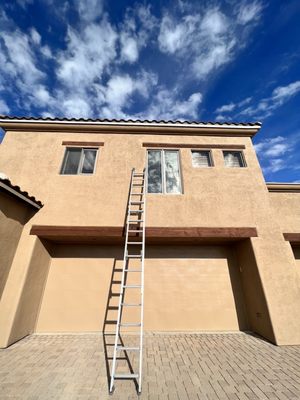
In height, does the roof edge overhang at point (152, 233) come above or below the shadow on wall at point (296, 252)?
above

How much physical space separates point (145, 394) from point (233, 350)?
2.50 metres

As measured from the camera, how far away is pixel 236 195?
19.2 feet

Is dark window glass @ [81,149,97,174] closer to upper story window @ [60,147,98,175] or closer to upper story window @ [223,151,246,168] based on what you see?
upper story window @ [60,147,98,175]

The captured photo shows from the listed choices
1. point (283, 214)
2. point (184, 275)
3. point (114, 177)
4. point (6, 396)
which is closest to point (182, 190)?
point (114, 177)

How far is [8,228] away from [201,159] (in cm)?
635

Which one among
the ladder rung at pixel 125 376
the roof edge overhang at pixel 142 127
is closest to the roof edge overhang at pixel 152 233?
the ladder rung at pixel 125 376

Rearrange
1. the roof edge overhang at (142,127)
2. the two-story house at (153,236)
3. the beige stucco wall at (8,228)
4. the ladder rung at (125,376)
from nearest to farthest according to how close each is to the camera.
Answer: the ladder rung at (125,376) < the beige stucco wall at (8,228) < the two-story house at (153,236) < the roof edge overhang at (142,127)

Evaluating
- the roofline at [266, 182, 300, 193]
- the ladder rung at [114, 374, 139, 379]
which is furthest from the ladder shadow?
the roofline at [266, 182, 300, 193]

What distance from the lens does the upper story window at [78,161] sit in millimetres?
6258

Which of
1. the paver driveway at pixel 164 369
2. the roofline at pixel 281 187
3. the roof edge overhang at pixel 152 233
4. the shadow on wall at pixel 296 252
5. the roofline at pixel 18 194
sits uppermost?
the roofline at pixel 281 187

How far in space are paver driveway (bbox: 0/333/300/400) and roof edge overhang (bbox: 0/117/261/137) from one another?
666 cm

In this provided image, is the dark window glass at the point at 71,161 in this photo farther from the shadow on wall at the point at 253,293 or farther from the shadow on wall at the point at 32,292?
the shadow on wall at the point at 253,293

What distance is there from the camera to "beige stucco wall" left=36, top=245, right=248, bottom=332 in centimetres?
536

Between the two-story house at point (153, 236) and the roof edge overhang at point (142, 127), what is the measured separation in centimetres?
11
